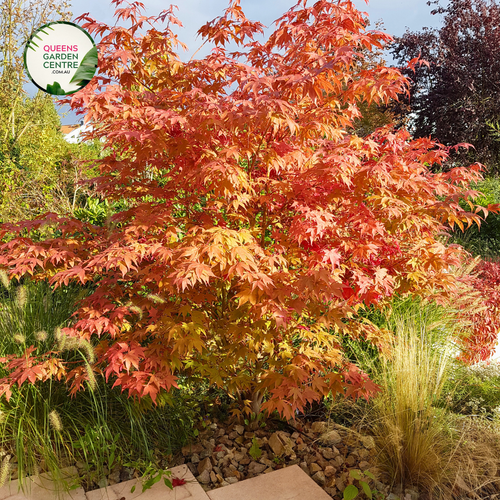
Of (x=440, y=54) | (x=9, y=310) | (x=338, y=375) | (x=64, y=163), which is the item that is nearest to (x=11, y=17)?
(x=64, y=163)

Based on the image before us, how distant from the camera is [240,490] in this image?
8.52 ft

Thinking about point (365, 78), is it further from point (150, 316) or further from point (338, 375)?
point (150, 316)

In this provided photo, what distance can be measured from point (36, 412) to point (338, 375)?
6.23 feet

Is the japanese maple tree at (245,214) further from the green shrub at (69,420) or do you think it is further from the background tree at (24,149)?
the background tree at (24,149)

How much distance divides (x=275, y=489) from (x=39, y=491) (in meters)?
1.39

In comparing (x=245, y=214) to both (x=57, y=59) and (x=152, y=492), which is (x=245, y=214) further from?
(x=57, y=59)

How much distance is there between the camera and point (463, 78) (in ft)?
39.6

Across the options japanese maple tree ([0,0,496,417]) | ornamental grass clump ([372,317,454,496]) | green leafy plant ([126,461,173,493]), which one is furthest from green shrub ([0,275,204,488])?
ornamental grass clump ([372,317,454,496])

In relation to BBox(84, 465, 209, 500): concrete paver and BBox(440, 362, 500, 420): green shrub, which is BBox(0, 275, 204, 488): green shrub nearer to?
BBox(84, 465, 209, 500): concrete paver

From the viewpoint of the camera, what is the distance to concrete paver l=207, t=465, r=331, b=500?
2.53m

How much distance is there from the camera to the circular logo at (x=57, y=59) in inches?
245

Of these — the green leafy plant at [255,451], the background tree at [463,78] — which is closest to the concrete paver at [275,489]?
the green leafy plant at [255,451]

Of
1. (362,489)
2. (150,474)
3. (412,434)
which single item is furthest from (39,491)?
(412,434)

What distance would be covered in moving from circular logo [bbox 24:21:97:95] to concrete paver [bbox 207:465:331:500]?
5110 millimetres
